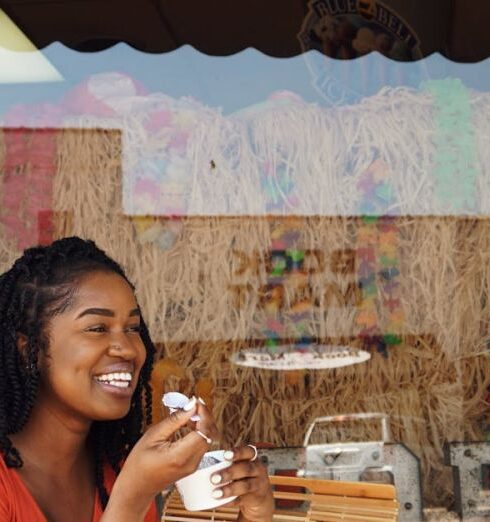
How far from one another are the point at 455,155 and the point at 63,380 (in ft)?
8.07

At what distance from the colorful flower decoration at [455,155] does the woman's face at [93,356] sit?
7.46ft

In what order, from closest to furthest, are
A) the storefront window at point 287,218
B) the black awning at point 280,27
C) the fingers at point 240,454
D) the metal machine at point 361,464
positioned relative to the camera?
the fingers at point 240,454, the metal machine at point 361,464, the storefront window at point 287,218, the black awning at point 280,27

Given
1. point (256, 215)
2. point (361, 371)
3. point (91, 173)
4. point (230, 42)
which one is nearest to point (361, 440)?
point (361, 371)

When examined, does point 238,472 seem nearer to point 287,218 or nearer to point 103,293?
point 103,293

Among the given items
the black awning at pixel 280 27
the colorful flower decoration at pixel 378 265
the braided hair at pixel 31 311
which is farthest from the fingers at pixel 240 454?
the black awning at pixel 280 27

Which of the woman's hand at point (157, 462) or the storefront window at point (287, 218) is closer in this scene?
the woman's hand at point (157, 462)

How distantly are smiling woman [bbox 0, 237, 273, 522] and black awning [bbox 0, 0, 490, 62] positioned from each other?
2309mm

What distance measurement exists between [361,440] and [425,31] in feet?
5.53

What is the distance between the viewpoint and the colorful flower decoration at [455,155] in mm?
3562

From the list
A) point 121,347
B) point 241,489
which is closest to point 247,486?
point 241,489

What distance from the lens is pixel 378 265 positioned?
352cm

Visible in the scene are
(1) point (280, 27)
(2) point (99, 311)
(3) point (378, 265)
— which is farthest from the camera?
(1) point (280, 27)

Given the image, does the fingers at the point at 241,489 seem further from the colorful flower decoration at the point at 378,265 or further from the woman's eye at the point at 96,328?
the colorful flower decoration at the point at 378,265

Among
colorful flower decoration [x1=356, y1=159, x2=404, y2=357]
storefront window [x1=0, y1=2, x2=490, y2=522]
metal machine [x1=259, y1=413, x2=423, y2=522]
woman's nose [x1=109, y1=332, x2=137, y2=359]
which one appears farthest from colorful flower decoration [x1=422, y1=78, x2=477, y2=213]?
woman's nose [x1=109, y1=332, x2=137, y2=359]
